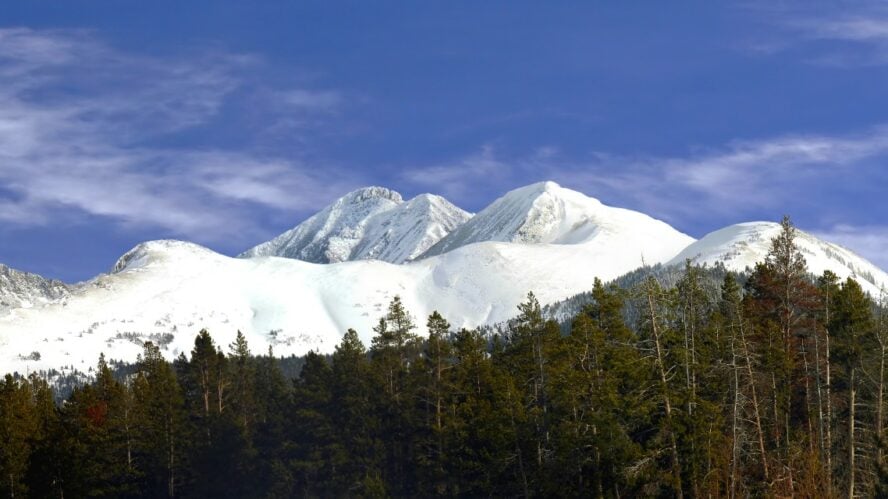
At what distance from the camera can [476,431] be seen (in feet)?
261

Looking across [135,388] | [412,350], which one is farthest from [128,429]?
[412,350]

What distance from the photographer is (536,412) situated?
7388cm

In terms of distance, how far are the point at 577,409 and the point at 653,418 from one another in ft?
15.2

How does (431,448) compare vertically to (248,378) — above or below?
below

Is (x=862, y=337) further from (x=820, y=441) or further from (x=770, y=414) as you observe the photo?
(x=770, y=414)

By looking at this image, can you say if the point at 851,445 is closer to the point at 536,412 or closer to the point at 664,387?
the point at 664,387

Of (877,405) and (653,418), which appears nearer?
(877,405)

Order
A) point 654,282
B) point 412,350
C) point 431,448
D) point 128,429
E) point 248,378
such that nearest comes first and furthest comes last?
point 654,282
point 431,448
point 412,350
point 128,429
point 248,378

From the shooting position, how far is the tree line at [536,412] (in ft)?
197

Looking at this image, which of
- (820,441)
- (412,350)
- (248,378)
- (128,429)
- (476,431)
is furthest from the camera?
(248,378)

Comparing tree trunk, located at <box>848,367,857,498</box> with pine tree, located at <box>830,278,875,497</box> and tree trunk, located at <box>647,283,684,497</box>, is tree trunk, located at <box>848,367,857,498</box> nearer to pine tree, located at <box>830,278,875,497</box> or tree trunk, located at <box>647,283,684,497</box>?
pine tree, located at <box>830,278,875,497</box>

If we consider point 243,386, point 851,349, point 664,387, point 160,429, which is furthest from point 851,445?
point 243,386

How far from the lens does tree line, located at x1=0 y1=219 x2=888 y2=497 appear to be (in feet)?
197

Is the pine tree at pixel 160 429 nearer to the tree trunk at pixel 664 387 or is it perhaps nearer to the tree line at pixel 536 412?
the tree line at pixel 536 412
